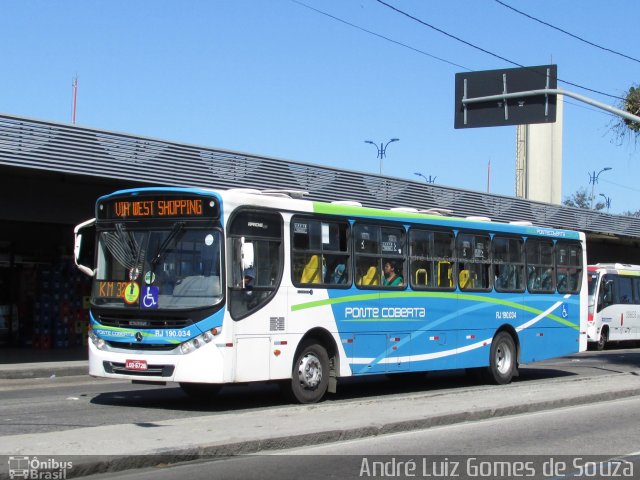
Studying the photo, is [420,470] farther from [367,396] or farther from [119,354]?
[367,396]

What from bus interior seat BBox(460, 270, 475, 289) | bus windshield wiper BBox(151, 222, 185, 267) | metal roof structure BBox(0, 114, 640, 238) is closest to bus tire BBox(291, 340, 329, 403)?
bus windshield wiper BBox(151, 222, 185, 267)

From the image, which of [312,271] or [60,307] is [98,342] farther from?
[60,307]

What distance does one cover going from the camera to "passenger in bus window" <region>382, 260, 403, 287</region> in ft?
52.3

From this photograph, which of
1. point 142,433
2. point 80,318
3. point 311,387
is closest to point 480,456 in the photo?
point 142,433

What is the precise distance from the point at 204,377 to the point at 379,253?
4.47m

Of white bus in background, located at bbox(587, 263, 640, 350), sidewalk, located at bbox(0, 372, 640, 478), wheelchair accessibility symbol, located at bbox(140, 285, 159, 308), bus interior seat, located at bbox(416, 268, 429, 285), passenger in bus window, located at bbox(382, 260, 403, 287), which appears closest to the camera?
sidewalk, located at bbox(0, 372, 640, 478)

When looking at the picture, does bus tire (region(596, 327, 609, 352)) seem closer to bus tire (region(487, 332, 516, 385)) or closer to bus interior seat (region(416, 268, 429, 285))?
bus tire (region(487, 332, 516, 385))

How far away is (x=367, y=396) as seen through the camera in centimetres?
1627

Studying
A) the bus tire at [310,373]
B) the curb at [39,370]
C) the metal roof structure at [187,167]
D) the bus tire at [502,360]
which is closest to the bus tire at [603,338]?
the metal roof structure at [187,167]

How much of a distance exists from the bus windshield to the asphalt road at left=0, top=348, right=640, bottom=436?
1.59 meters

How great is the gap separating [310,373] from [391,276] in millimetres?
2683

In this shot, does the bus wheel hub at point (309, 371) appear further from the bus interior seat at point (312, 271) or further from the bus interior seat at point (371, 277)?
the bus interior seat at point (371, 277)

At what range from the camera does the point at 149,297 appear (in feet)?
42.8

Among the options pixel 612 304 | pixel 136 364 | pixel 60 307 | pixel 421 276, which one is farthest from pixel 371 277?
pixel 612 304
